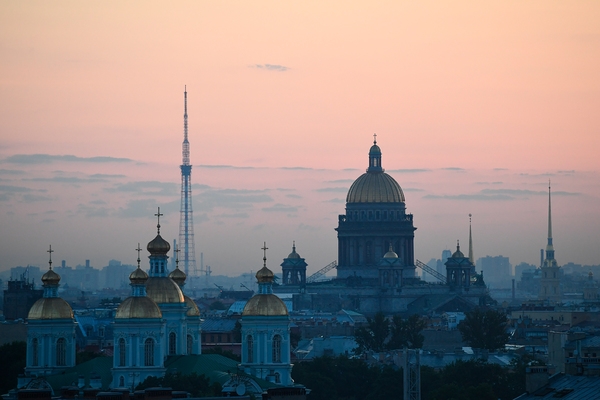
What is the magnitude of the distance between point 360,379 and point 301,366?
12.4 feet

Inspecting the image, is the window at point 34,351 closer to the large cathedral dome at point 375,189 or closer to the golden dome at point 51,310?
the golden dome at point 51,310

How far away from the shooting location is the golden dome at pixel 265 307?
9706 cm

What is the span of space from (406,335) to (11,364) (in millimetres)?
44184

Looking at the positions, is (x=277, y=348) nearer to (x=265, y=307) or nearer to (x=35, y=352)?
(x=265, y=307)

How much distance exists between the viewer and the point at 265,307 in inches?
3826

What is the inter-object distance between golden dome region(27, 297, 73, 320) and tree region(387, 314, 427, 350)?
46.8m

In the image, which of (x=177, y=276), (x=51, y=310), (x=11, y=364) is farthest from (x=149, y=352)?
(x=11, y=364)

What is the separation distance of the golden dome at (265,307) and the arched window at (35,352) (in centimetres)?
950

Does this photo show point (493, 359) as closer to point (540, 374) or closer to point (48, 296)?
point (48, 296)

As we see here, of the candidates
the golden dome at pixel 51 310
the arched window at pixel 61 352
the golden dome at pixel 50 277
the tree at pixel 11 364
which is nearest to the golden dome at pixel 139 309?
the golden dome at pixel 51 310

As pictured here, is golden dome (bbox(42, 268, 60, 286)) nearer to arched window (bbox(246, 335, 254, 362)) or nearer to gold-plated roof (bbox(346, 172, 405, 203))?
arched window (bbox(246, 335, 254, 362))

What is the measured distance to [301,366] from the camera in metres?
115

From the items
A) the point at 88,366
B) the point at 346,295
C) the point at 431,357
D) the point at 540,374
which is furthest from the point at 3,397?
→ the point at 346,295

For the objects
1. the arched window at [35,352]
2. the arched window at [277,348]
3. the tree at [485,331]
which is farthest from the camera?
the tree at [485,331]
